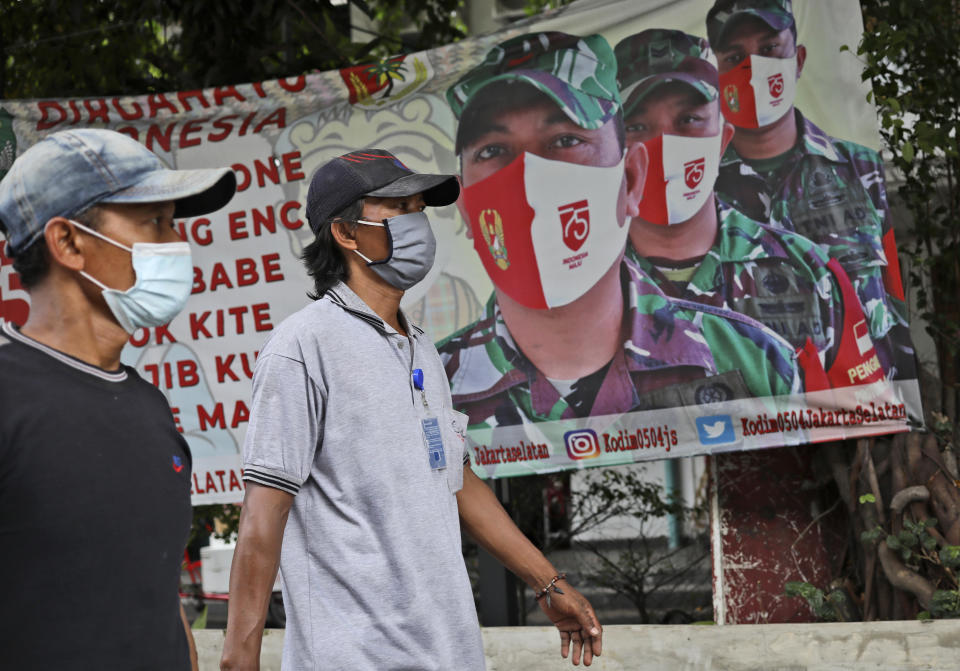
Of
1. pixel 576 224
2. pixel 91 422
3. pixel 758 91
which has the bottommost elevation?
pixel 91 422

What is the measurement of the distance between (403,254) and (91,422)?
1.15 m

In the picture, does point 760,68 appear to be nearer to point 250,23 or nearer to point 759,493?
point 759,493

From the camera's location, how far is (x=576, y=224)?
15.5 ft

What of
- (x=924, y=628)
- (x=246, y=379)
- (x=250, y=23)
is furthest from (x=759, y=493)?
(x=250, y=23)

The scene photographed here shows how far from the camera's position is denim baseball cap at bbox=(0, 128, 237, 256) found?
171 centimetres

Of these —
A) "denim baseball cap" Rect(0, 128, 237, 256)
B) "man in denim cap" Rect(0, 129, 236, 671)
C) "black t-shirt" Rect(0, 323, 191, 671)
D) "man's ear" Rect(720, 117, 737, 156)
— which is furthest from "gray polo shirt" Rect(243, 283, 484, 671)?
"man's ear" Rect(720, 117, 737, 156)

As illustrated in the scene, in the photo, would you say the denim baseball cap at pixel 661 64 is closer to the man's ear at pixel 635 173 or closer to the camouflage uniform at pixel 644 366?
the man's ear at pixel 635 173

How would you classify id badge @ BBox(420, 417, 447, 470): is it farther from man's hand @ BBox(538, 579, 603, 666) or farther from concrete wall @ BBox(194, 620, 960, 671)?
concrete wall @ BBox(194, 620, 960, 671)

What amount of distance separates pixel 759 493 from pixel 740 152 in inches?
62.1

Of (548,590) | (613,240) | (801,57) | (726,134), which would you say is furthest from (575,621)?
(801,57)

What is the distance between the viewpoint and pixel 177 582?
5.96 ft

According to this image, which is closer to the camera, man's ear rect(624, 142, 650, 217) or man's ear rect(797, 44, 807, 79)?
man's ear rect(797, 44, 807, 79)

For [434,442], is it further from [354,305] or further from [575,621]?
[575,621]

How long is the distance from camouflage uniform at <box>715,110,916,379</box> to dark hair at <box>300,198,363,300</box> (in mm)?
2339
